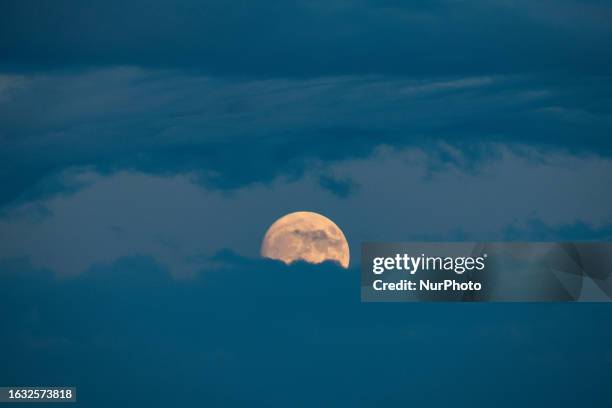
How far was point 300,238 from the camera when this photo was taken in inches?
1512

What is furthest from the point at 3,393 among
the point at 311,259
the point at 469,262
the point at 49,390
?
the point at 469,262

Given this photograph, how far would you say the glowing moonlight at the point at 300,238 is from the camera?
126ft

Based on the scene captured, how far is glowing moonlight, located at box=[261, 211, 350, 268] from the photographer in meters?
38.3

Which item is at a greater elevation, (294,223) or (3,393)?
(294,223)

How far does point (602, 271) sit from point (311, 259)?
5.15 metres

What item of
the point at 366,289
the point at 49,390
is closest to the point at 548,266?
the point at 366,289

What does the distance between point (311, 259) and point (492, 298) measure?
129 inches

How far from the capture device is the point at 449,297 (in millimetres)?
38125

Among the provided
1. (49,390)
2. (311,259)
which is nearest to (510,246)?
(311,259)

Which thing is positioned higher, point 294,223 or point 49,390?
point 294,223

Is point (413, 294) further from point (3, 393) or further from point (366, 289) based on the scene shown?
point (3, 393)

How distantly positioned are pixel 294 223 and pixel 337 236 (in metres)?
0.82

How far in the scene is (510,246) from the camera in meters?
38.1

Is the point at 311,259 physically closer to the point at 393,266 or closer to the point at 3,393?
the point at 393,266
